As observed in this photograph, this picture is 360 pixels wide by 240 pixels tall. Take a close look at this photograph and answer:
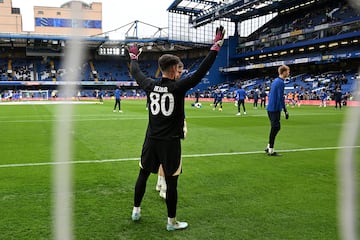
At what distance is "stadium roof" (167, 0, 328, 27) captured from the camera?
51.0 metres

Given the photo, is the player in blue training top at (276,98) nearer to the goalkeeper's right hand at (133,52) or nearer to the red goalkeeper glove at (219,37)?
the goalkeeper's right hand at (133,52)

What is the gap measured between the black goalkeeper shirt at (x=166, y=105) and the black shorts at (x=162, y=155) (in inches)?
2.6

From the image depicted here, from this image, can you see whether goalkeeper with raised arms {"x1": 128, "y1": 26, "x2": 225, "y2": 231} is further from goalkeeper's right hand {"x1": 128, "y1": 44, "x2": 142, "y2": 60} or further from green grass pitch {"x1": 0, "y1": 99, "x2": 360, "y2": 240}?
green grass pitch {"x1": 0, "y1": 99, "x2": 360, "y2": 240}

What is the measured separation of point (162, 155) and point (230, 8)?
5176 cm

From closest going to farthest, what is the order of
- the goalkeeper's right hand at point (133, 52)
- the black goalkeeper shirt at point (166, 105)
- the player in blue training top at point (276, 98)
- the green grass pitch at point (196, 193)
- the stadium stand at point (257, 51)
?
the black goalkeeper shirt at point (166, 105), the green grass pitch at point (196, 193), the goalkeeper's right hand at point (133, 52), the player in blue training top at point (276, 98), the stadium stand at point (257, 51)

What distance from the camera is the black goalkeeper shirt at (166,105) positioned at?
12.7 ft

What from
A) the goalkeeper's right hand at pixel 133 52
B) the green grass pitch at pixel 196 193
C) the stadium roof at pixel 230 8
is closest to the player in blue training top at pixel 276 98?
the green grass pitch at pixel 196 193

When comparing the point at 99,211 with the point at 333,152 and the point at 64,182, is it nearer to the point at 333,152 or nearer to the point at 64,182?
the point at 64,182

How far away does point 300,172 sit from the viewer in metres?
6.93

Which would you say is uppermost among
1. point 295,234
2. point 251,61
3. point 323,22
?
point 323,22

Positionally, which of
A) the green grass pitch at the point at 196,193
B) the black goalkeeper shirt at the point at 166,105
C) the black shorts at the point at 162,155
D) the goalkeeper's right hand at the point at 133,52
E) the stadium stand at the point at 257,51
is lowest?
the green grass pitch at the point at 196,193

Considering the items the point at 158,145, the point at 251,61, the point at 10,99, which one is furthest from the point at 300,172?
the point at 251,61

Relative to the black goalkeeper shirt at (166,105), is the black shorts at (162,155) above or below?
below

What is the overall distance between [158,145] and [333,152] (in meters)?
6.50
